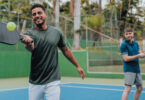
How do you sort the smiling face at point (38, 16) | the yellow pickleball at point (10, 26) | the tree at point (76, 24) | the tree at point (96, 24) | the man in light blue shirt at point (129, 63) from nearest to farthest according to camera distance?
the yellow pickleball at point (10, 26) < the smiling face at point (38, 16) < the man in light blue shirt at point (129, 63) < the tree at point (96, 24) < the tree at point (76, 24)

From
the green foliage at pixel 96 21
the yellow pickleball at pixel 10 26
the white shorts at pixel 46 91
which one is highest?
the green foliage at pixel 96 21

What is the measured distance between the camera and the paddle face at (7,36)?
2.60 meters

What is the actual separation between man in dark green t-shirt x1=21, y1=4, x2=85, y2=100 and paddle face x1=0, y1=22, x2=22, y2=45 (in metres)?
0.36

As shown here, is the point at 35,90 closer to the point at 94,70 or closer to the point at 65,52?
the point at 65,52

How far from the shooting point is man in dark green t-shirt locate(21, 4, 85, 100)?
301cm

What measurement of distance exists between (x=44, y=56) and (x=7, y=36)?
562 mm

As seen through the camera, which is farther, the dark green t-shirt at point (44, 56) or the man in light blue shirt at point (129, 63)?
the man in light blue shirt at point (129, 63)

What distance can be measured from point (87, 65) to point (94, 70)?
0.44 meters

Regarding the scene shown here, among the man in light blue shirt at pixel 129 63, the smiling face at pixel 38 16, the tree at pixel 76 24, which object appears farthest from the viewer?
the tree at pixel 76 24

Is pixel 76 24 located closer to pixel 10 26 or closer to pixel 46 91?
pixel 46 91

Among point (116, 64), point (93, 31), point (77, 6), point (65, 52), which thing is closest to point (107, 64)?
point (116, 64)

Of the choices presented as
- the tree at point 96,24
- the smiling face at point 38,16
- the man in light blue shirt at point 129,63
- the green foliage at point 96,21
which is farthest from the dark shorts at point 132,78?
the green foliage at point 96,21

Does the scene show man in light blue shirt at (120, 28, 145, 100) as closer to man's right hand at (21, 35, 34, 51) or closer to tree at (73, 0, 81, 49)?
man's right hand at (21, 35, 34, 51)

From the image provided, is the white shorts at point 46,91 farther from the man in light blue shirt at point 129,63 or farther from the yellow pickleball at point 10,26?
the man in light blue shirt at point 129,63
